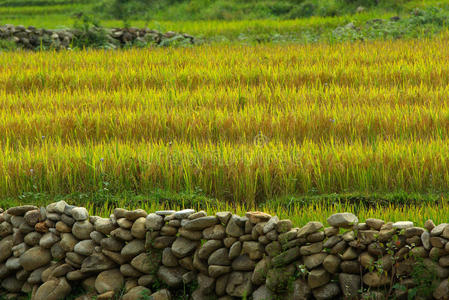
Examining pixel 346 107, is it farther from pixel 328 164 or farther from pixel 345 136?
pixel 328 164

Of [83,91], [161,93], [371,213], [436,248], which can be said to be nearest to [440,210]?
[371,213]

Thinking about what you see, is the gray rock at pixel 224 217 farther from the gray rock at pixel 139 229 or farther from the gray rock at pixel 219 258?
the gray rock at pixel 139 229

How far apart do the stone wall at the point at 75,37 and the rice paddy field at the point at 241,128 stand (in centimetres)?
304

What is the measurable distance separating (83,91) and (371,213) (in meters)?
5.45

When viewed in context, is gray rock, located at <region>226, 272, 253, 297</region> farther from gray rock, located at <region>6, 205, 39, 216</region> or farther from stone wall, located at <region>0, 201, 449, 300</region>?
gray rock, located at <region>6, 205, 39, 216</region>

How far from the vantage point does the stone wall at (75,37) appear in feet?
44.6

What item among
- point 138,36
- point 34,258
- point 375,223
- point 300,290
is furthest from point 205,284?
point 138,36

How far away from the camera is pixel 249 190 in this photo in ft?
17.2

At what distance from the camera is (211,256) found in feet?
13.1

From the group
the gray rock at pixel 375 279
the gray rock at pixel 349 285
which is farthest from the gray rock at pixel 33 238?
the gray rock at pixel 375 279

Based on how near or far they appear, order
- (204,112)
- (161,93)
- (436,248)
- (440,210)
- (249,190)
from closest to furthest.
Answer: (436,248) → (440,210) → (249,190) → (204,112) → (161,93)

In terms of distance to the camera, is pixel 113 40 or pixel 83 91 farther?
pixel 113 40

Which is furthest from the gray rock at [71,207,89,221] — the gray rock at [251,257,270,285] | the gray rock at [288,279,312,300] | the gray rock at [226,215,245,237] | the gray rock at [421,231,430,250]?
the gray rock at [421,231,430,250]

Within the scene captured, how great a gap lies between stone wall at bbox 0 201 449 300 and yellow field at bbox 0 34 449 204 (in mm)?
1090
